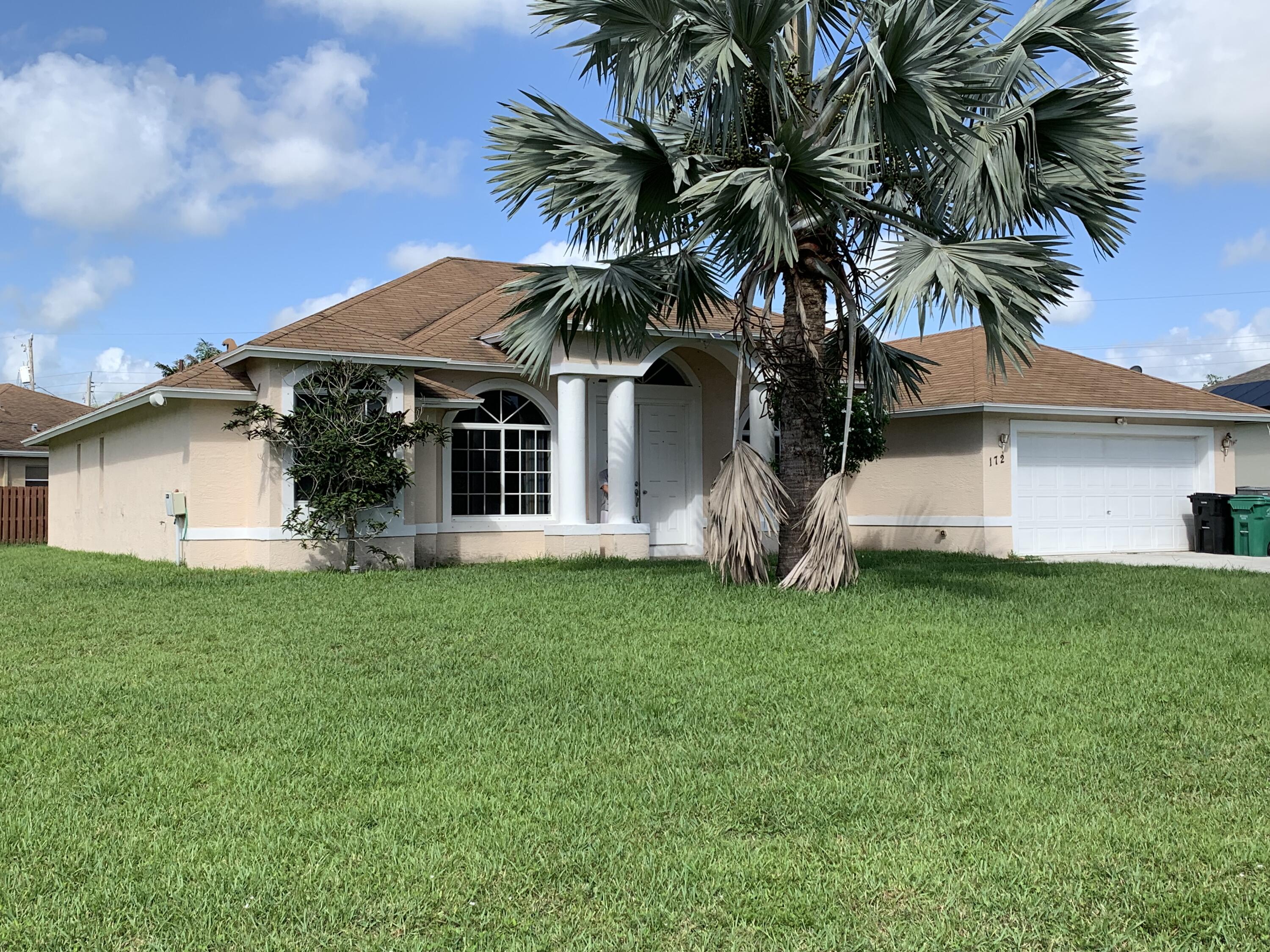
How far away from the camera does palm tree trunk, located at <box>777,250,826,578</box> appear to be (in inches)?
500

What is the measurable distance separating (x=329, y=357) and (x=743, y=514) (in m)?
6.48

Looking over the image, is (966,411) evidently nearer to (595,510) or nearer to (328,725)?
(595,510)

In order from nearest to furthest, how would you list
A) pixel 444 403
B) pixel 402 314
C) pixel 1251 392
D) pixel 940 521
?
1. pixel 444 403
2. pixel 402 314
3. pixel 940 521
4. pixel 1251 392

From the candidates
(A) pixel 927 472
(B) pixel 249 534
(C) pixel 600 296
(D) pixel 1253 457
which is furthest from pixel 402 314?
(D) pixel 1253 457

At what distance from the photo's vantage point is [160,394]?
15289 millimetres

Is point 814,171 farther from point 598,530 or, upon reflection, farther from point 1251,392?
point 1251,392

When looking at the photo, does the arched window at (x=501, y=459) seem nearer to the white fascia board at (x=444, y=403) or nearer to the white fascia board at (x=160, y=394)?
the white fascia board at (x=444, y=403)

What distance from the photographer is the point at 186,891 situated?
392cm

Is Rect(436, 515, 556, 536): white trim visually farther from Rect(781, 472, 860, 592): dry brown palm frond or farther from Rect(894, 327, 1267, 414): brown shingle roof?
Rect(894, 327, 1267, 414): brown shingle roof

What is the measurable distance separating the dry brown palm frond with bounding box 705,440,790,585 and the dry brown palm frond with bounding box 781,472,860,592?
1.50 ft

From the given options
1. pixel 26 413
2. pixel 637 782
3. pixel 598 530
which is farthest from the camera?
pixel 26 413

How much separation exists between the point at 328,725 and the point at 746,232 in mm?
6817

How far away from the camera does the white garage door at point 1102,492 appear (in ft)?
64.4

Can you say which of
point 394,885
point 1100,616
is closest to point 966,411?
point 1100,616
